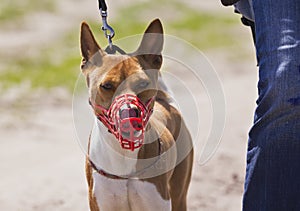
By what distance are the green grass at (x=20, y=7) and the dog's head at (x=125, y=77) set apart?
9.45 metres

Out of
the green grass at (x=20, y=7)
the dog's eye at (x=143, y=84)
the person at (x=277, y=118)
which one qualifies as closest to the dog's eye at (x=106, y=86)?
the dog's eye at (x=143, y=84)

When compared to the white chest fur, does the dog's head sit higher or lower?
higher

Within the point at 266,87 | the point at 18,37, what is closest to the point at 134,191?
the point at 266,87

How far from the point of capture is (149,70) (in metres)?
3.87

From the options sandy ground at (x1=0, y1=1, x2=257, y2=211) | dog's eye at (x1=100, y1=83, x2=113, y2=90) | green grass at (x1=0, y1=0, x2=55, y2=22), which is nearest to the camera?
dog's eye at (x1=100, y1=83, x2=113, y2=90)

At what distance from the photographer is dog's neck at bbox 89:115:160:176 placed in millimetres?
3920

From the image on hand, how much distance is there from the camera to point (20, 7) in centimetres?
1384

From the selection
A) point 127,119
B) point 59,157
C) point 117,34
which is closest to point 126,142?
point 127,119

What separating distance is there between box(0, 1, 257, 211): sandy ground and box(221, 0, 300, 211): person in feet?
8.55

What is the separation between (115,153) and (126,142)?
304mm

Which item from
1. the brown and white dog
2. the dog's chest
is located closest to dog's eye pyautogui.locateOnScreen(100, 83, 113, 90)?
the brown and white dog

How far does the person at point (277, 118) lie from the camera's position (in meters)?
2.71

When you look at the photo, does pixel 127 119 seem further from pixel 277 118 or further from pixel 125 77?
pixel 277 118

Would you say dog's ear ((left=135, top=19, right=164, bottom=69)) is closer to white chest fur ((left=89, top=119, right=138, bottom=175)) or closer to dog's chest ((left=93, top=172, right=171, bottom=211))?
white chest fur ((left=89, top=119, right=138, bottom=175))
